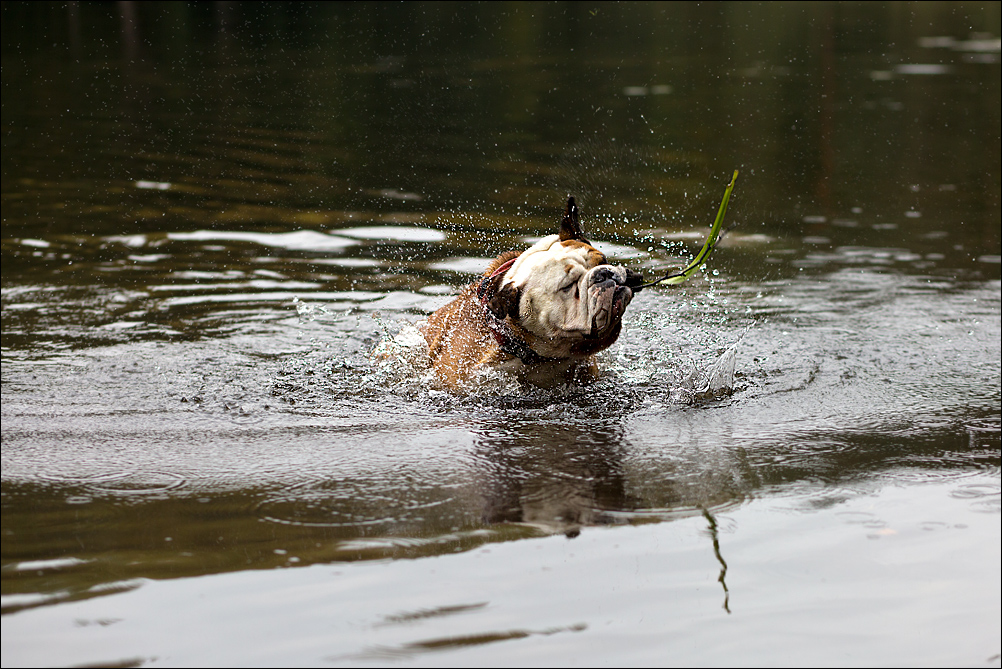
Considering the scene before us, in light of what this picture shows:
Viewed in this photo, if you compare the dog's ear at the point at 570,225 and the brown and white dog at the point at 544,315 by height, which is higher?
the dog's ear at the point at 570,225

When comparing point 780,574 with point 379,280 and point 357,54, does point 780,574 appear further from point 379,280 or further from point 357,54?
point 357,54

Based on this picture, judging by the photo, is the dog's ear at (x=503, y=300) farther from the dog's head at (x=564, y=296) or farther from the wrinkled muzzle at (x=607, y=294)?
the wrinkled muzzle at (x=607, y=294)

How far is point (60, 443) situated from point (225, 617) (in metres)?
2.06

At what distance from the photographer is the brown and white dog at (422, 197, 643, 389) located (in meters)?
4.76

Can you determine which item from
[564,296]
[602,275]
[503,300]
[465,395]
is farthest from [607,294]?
[465,395]

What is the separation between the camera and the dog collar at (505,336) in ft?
17.0

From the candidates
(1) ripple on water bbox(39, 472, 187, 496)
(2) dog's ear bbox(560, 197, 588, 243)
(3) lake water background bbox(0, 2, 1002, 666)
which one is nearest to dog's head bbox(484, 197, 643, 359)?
(2) dog's ear bbox(560, 197, 588, 243)

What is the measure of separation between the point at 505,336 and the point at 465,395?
1.75 ft

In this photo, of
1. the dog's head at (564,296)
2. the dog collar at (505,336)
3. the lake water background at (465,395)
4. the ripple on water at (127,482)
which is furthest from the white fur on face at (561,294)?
the ripple on water at (127,482)

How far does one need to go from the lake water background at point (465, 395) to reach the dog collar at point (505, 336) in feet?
0.95

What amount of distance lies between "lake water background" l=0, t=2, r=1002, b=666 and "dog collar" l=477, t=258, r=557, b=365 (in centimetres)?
29

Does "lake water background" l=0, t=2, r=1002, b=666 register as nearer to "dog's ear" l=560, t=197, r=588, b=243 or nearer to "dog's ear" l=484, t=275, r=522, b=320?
"dog's ear" l=484, t=275, r=522, b=320

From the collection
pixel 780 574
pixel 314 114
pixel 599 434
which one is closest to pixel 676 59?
pixel 314 114

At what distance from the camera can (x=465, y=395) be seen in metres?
5.54
